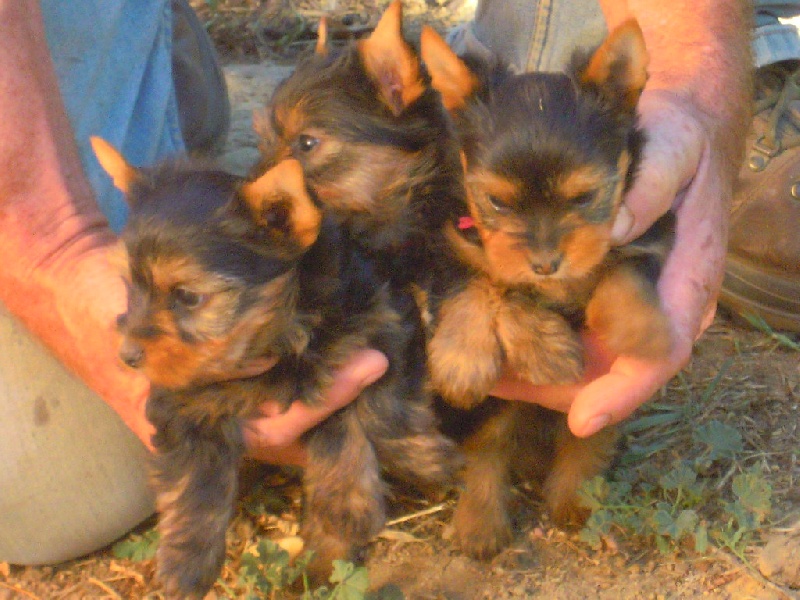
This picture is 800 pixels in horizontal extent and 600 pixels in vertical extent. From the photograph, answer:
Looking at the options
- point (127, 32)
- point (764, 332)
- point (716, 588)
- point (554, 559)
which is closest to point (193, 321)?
point (554, 559)

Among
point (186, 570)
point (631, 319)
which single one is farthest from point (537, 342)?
point (186, 570)

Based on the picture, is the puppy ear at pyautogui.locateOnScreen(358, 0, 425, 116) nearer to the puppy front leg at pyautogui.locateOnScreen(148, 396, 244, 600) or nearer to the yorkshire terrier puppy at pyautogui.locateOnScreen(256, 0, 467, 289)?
the yorkshire terrier puppy at pyautogui.locateOnScreen(256, 0, 467, 289)

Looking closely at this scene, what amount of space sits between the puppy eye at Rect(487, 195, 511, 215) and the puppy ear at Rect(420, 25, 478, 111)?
1.25 feet

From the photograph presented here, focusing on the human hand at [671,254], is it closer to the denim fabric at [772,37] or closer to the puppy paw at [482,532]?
the puppy paw at [482,532]

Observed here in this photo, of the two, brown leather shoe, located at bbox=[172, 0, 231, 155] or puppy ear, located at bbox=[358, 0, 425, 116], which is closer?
puppy ear, located at bbox=[358, 0, 425, 116]

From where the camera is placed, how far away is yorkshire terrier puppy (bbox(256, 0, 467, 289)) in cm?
283

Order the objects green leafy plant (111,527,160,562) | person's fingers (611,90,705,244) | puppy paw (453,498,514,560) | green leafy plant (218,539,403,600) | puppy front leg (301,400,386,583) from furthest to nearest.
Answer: green leafy plant (111,527,160,562) < puppy paw (453,498,514,560) < green leafy plant (218,539,403,600) < puppy front leg (301,400,386,583) < person's fingers (611,90,705,244)

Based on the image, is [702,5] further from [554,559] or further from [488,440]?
[554,559]

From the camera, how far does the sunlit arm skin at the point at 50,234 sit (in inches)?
112

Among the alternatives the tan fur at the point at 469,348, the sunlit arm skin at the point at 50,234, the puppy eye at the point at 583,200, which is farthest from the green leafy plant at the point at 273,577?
the puppy eye at the point at 583,200

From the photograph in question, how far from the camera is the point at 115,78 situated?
13.0ft

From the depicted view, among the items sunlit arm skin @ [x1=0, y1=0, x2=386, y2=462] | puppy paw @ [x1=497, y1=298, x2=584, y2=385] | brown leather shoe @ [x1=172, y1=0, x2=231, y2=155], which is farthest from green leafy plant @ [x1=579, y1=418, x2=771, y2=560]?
brown leather shoe @ [x1=172, y1=0, x2=231, y2=155]

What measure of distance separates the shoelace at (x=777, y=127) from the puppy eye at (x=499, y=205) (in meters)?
2.50

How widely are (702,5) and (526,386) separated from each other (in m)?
1.84
